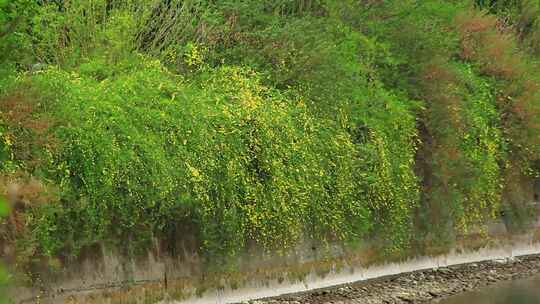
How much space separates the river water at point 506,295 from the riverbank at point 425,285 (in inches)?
10.2

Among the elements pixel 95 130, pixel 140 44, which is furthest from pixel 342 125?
pixel 95 130

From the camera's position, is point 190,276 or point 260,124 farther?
point 260,124

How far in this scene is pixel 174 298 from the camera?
13.7 meters

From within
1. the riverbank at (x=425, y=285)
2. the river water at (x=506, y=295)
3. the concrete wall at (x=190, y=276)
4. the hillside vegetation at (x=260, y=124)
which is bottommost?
the river water at (x=506, y=295)

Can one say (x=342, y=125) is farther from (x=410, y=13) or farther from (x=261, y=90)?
(x=410, y=13)

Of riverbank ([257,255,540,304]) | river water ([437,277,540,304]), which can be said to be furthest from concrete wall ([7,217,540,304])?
river water ([437,277,540,304])

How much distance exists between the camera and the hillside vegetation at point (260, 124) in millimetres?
11867

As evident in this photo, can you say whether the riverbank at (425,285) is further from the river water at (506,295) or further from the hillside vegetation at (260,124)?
the hillside vegetation at (260,124)

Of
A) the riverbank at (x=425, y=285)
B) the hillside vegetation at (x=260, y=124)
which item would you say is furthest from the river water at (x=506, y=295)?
the hillside vegetation at (x=260, y=124)

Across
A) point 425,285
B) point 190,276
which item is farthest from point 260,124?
point 425,285

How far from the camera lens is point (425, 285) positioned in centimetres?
1741

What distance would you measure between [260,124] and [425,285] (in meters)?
5.11

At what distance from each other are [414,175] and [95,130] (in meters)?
7.81

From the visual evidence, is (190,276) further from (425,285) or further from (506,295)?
(506,295)
